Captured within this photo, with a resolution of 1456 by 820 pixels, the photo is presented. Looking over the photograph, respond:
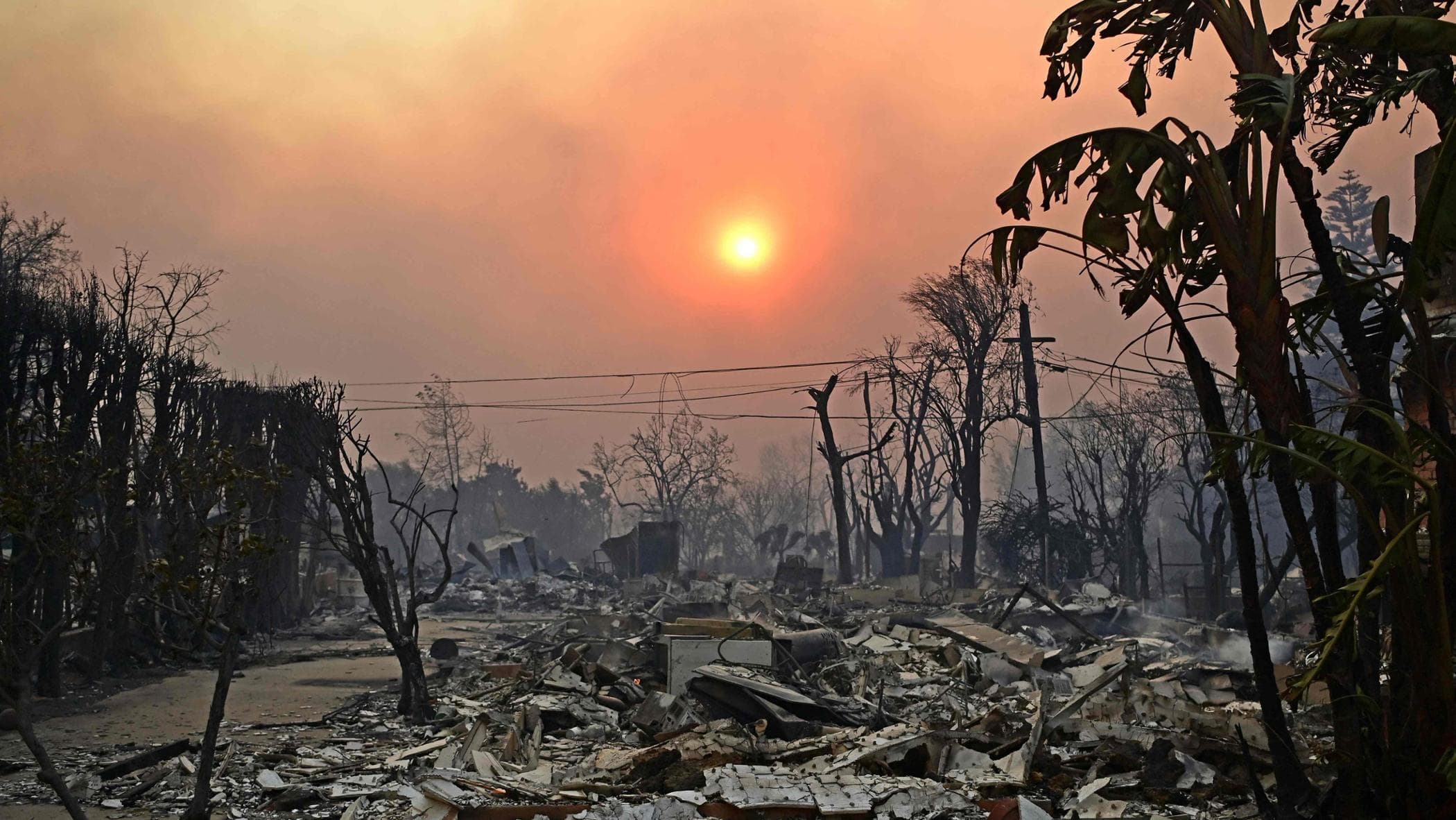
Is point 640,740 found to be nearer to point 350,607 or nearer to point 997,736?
point 997,736

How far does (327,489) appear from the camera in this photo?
11875mm

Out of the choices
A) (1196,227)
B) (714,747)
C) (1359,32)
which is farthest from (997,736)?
(1359,32)

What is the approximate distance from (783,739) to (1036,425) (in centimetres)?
1902

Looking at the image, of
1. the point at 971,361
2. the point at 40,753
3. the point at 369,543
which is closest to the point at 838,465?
the point at 971,361

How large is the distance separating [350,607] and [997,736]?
25.6 meters

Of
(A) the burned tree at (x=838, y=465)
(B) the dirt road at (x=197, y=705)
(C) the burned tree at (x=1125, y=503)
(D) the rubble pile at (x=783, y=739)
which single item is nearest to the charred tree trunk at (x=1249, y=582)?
(D) the rubble pile at (x=783, y=739)

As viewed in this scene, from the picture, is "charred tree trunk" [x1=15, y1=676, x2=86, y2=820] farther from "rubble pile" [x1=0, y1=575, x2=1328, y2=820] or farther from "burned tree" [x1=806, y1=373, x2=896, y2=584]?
"burned tree" [x1=806, y1=373, x2=896, y2=584]

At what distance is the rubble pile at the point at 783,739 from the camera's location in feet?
24.9

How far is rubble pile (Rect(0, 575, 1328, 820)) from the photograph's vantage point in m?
7.60

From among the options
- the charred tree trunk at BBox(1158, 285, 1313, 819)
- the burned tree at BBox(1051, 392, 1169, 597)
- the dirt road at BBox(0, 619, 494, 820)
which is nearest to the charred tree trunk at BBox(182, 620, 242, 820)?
the dirt road at BBox(0, 619, 494, 820)

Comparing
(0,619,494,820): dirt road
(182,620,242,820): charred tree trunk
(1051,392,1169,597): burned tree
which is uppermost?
(1051,392,1169,597): burned tree

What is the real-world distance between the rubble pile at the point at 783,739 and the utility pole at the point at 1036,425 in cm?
1027

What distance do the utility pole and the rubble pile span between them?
404 inches

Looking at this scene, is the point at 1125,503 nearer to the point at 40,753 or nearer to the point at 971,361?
the point at 971,361
